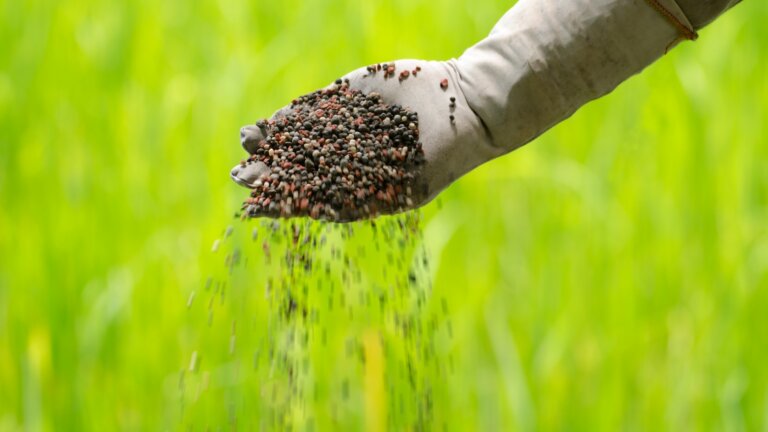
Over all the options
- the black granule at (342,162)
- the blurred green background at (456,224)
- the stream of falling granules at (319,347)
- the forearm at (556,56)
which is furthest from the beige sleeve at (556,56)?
the blurred green background at (456,224)

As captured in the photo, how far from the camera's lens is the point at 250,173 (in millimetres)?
1688

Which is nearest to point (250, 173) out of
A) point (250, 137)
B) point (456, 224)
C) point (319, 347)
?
point (250, 137)

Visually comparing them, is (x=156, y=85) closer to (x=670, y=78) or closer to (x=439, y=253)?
(x=439, y=253)

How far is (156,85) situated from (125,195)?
0.44 m

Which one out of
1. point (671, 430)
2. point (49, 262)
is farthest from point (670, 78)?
point (49, 262)

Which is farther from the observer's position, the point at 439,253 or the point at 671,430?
the point at 439,253

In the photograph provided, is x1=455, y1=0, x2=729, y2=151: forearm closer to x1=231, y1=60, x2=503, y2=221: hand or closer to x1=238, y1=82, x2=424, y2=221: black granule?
x1=231, y1=60, x2=503, y2=221: hand

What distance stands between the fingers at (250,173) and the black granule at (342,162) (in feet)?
0.04

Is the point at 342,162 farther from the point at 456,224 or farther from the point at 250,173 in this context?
the point at 456,224

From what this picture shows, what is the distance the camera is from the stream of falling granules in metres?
2.22

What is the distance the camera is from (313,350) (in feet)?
7.69

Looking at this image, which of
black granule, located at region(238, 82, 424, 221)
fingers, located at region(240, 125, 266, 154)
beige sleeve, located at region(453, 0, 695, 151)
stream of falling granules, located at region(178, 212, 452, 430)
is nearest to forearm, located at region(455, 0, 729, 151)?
beige sleeve, located at region(453, 0, 695, 151)

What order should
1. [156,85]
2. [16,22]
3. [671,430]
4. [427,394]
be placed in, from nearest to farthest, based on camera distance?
[427,394]
[671,430]
[156,85]
[16,22]

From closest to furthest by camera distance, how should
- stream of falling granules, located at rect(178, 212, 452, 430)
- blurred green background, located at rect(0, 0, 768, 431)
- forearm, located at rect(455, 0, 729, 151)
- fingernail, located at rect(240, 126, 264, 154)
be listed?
forearm, located at rect(455, 0, 729, 151), fingernail, located at rect(240, 126, 264, 154), stream of falling granules, located at rect(178, 212, 452, 430), blurred green background, located at rect(0, 0, 768, 431)
